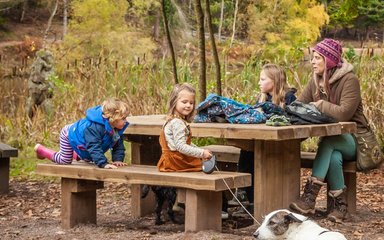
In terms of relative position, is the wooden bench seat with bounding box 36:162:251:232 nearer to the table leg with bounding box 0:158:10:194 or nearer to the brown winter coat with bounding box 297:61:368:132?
the brown winter coat with bounding box 297:61:368:132

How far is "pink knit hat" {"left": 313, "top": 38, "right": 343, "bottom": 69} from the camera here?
294 inches

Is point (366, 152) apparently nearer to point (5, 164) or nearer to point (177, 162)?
point (177, 162)

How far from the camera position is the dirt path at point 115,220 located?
6.96 meters

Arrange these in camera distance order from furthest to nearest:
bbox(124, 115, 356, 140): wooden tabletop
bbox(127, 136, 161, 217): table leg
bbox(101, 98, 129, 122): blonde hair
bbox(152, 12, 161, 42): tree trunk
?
bbox(152, 12, 161, 42): tree trunk
bbox(127, 136, 161, 217): table leg
bbox(101, 98, 129, 122): blonde hair
bbox(124, 115, 356, 140): wooden tabletop

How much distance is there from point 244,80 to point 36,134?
3.18 m

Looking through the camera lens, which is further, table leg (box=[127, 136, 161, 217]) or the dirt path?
table leg (box=[127, 136, 161, 217])

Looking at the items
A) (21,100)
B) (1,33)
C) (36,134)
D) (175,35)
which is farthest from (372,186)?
(1,33)

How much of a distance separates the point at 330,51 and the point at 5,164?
4.18 m

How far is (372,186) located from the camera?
990 centimetres

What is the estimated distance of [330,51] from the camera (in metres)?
7.46

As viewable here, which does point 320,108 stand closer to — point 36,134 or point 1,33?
point 36,134

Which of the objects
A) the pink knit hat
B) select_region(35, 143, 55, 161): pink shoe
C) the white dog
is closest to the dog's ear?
the white dog

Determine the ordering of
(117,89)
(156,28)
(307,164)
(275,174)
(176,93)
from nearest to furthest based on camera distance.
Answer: (176,93)
(275,174)
(307,164)
(117,89)
(156,28)

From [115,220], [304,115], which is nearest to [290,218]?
[304,115]
